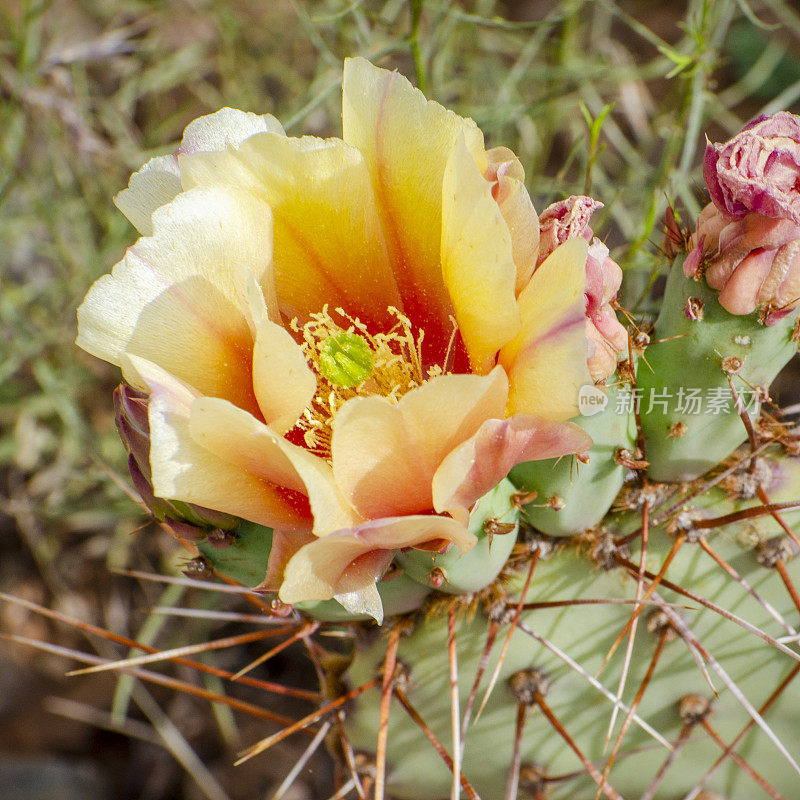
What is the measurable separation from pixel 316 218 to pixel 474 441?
10.1 inches

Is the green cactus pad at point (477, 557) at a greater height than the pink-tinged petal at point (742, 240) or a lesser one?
lesser

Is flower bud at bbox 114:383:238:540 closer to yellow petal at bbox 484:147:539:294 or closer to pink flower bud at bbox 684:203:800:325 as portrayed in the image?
yellow petal at bbox 484:147:539:294

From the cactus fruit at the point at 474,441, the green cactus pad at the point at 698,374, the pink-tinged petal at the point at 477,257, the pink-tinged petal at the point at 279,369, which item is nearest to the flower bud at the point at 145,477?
the cactus fruit at the point at 474,441

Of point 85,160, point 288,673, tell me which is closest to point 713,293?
point 288,673

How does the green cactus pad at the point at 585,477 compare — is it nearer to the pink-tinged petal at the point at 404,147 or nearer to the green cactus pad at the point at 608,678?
the green cactus pad at the point at 608,678

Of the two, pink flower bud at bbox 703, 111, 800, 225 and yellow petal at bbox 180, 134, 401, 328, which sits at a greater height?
pink flower bud at bbox 703, 111, 800, 225

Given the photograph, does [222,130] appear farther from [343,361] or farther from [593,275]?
[593,275]

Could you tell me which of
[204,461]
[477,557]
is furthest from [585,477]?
[204,461]

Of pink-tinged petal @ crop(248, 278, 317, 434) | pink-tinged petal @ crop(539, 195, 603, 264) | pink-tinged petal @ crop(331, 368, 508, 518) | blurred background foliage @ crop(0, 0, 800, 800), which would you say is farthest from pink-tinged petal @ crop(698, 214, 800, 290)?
blurred background foliage @ crop(0, 0, 800, 800)

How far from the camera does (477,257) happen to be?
1.90 ft

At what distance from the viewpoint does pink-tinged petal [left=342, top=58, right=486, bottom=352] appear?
2.08 ft

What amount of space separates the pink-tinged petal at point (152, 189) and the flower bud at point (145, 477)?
143 millimetres

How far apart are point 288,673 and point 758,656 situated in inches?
38.3

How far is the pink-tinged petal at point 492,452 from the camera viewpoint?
21.8 inches
